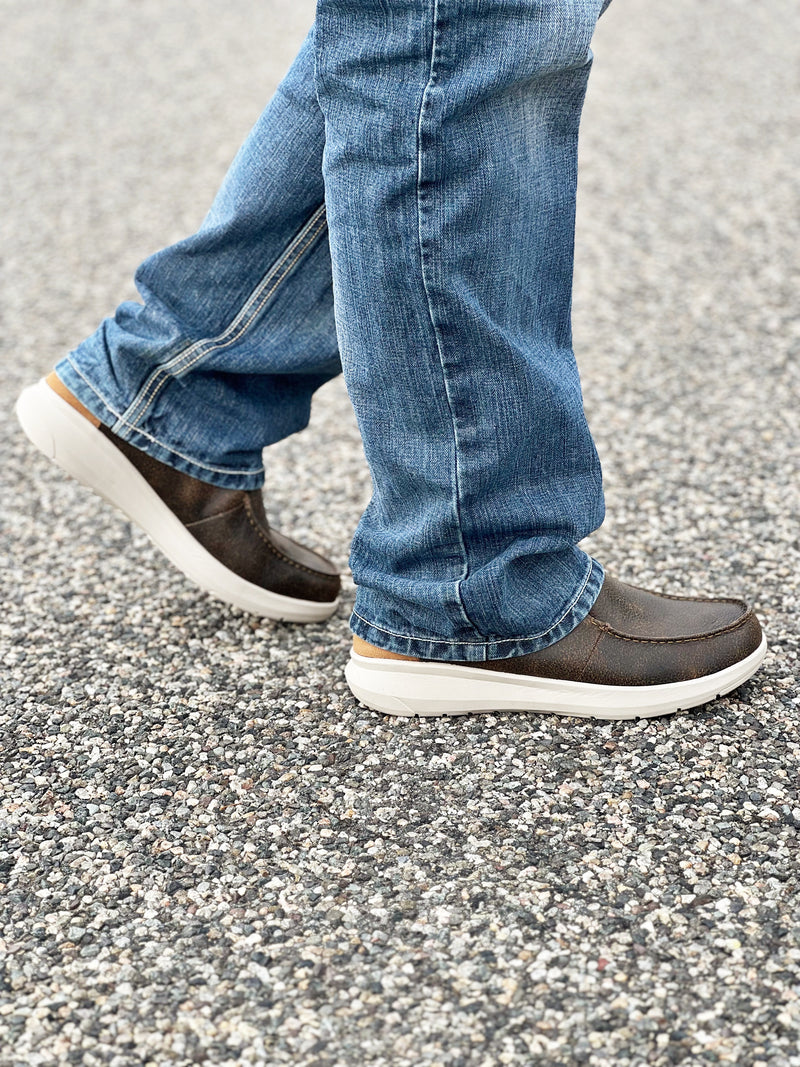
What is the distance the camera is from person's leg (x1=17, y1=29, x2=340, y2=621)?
1.58 meters

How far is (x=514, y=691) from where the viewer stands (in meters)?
1.59

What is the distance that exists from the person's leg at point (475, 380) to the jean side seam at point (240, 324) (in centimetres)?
26

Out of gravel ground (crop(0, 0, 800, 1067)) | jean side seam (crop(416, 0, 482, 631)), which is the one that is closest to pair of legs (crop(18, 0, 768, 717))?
jean side seam (crop(416, 0, 482, 631))

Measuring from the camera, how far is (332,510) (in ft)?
7.58

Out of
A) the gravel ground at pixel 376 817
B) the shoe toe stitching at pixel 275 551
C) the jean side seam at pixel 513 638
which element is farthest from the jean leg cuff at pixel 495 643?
the shoe toe stitching at pixel 275 551

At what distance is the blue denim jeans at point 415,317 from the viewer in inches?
48.9

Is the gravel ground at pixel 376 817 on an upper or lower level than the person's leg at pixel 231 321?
lower

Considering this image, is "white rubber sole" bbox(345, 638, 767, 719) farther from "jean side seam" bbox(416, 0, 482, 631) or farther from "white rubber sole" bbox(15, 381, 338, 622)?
"white rubber sole" bbox(15, 381, 338, 622)

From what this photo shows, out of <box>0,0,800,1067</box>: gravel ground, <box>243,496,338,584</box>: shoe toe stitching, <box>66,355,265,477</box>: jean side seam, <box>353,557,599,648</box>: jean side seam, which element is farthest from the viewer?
<box>243,496,338,584</box>: shoe toe stitching

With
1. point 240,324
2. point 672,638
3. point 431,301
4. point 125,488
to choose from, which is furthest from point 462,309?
point 125,488

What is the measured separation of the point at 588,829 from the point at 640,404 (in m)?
1.49

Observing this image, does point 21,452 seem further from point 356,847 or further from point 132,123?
point 132,123

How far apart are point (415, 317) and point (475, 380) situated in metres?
0.10

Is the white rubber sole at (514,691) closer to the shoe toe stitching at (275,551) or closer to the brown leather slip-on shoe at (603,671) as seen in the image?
the brown leather slip-on shoe at (603,671)
